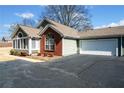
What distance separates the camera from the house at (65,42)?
20.2 metres

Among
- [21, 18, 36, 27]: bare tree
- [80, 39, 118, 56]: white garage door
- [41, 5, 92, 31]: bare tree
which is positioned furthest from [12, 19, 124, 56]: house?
[21, 18, 36, 27]: bare tree

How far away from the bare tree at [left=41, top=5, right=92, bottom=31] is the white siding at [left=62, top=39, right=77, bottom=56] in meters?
18.6

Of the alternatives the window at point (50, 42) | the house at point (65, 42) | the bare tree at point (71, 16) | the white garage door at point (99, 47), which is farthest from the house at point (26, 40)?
the bare tree at point (71, 16)

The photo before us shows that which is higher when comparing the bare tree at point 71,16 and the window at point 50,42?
the bare tree at point 71,16

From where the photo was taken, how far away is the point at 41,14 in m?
46.0

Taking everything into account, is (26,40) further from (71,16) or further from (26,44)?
(71,16)

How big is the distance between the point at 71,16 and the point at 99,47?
21.2 m

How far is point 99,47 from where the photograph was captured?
22.0 meters

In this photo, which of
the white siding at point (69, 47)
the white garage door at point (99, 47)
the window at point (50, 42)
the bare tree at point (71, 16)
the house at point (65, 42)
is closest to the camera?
the house at point (65, 42)

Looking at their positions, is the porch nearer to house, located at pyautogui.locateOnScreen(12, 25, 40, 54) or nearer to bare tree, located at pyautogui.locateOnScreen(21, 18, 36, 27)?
house, located at pyautogui.locateOnScreen(12, 25, 40, 54)

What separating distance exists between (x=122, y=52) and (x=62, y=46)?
753cm

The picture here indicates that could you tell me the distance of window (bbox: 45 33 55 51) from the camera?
840 inches

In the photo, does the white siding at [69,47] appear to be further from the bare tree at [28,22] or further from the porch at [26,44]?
the bare tree at [28,22]
